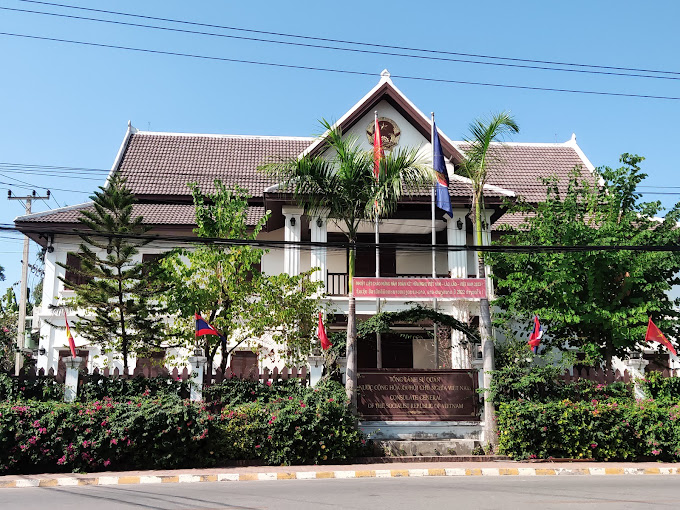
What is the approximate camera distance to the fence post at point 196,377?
46.3 feet

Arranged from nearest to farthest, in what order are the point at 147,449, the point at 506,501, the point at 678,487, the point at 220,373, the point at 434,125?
the point at 506,501 < the point at 678,487 < the point at 147,449 < the point at 220,373 < the point at 434,125

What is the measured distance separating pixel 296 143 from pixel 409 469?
1740 centimetres

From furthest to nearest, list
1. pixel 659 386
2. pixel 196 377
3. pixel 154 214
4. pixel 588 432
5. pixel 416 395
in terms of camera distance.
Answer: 1. pixel 154 214
2. pixel 659 386
3. pixel 416 395
4. pixel 196 377
5. pixel 588 432

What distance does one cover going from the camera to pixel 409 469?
12227 millimetres

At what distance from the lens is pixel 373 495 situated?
9398mm

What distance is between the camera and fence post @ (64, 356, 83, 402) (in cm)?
1386

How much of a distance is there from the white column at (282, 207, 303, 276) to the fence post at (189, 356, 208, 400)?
6120 mm

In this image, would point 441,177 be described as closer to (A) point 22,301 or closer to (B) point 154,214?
(B) point 154,214

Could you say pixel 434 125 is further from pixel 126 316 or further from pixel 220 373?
pixel 126 316

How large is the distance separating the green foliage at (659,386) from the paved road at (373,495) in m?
3.60

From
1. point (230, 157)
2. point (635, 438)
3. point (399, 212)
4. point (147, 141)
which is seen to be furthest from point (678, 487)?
point (147, 141)

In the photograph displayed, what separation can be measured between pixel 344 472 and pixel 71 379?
638 cm

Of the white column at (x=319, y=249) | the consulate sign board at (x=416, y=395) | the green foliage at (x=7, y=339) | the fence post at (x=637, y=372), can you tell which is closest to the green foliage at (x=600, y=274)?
the fence post at (x=637, y=372)

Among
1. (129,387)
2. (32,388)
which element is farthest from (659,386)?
(32,388)
